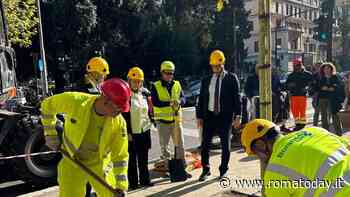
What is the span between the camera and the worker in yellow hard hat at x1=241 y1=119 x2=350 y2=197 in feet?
7.25

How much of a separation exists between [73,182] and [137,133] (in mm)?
2227

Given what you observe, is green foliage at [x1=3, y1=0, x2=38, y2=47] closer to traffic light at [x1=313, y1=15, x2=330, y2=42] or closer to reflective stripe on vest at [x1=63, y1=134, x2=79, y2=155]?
traffic light at [x1=313, y1=15, x2=330, y2=42]

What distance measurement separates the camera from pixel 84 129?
3.91 metres

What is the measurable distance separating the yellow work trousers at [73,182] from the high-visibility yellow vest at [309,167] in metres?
2.01

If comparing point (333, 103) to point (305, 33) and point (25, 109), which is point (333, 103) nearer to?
point (25, 109)

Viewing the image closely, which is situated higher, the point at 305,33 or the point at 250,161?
the point at 305,33

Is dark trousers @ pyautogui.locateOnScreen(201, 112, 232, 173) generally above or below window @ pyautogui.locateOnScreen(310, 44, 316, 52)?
below

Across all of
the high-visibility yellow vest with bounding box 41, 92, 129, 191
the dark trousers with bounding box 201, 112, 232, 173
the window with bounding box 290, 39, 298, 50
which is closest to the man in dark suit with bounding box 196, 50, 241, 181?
the dark trousers with bounding box 201, 112, 232, 173

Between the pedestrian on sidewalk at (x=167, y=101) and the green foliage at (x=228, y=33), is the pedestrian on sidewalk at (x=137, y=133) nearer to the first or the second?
the pedestrian on sidewalk at (x=167, y=101)

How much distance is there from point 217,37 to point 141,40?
1223 centimetres

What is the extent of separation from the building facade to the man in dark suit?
59.2 m

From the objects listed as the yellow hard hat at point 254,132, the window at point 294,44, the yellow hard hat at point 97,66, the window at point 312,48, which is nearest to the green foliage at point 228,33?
the window at point 294,44

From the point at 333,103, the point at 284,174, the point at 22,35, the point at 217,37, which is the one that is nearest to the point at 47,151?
the point at 284,174

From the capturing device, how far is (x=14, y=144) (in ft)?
20.7
